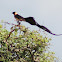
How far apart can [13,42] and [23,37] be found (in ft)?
1.73

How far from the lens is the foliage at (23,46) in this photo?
5.48 meters

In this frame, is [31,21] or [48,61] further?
[48,61]

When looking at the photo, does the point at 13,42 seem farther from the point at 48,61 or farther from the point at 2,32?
the point at 48,61

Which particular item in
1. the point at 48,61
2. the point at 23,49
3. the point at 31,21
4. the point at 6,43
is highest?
the point at 31,21

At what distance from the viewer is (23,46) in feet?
19.0

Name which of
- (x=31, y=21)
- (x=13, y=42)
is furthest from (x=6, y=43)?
(x=31, y=21)

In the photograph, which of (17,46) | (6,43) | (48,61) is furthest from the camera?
(48,61)

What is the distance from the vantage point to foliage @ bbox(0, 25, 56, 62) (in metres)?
5.48

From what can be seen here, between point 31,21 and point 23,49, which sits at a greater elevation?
point 31,21

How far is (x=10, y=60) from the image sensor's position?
5621 millimetres

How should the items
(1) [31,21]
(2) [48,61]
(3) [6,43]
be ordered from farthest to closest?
1. (2) [48,61]
2. (3) [6,43]
3. (1) [31,21]

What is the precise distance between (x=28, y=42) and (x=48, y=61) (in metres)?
1.77

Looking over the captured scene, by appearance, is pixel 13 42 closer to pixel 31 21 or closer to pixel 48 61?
pixel 48 61

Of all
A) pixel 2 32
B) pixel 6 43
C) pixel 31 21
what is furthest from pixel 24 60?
pixel 31 21
